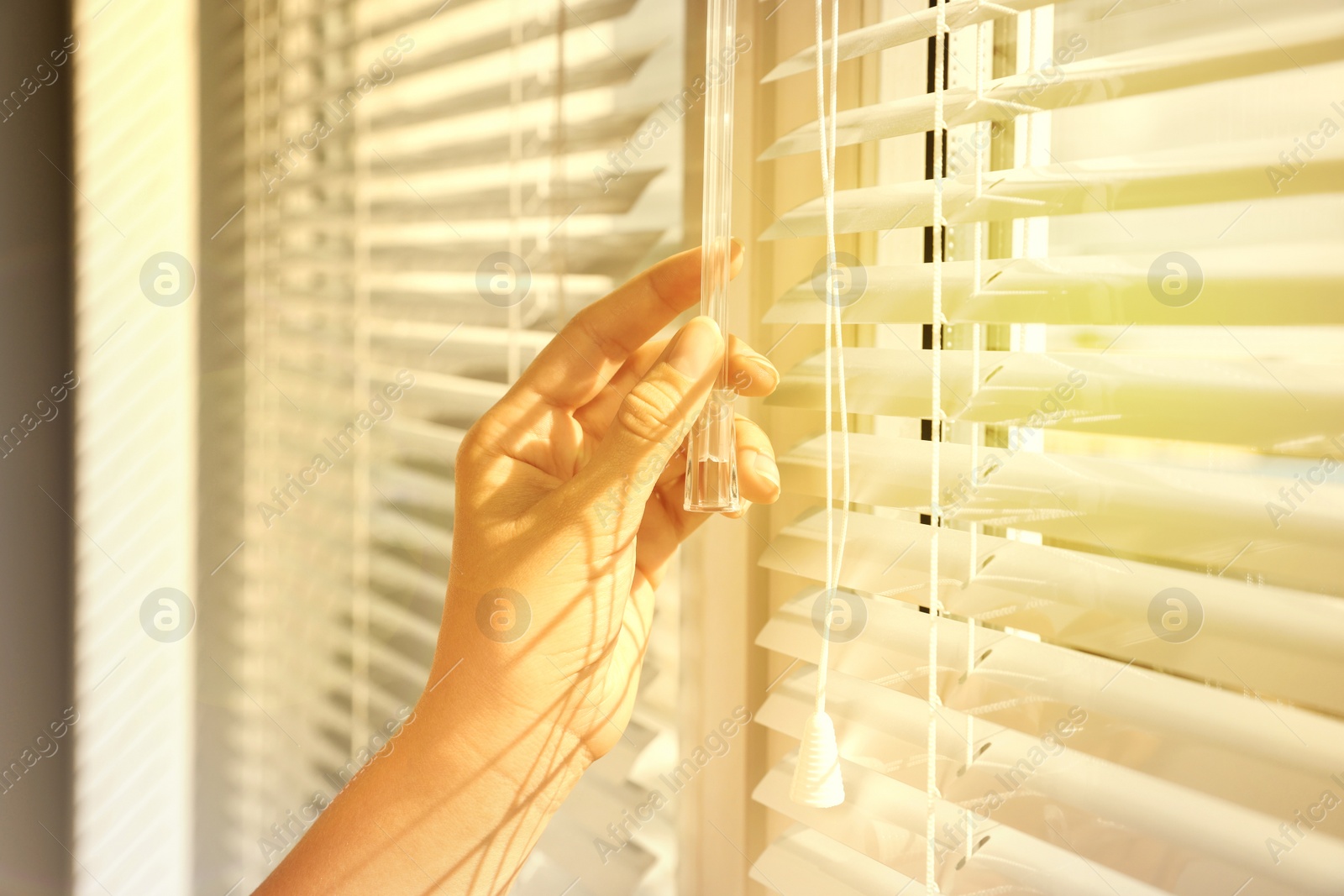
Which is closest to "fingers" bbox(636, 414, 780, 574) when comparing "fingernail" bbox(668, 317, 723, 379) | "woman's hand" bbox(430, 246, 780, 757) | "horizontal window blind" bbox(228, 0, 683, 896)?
"woman's hand" bbox(430, 246, 780, 757)

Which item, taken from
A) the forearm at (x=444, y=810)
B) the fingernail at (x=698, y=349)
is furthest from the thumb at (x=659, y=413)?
the forearm at (x=444, y=810)

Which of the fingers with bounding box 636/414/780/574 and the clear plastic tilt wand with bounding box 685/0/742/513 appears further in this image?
the fingers with bounding box 636/414/780/574

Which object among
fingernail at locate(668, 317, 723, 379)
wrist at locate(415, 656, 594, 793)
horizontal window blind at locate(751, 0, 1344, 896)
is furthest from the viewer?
wrist at locate(415, 656, 594, 793)

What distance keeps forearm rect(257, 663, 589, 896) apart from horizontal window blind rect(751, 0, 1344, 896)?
0.23 meters

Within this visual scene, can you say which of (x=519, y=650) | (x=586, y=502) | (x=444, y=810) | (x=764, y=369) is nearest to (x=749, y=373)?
(x=764, y=369)

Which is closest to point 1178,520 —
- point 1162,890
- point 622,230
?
point 1162,890

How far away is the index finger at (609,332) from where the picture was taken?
66cm

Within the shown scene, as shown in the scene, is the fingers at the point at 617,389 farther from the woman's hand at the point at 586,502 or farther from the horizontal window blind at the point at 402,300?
the horizontal window blind at the point at 402,300

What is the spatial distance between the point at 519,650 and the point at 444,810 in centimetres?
15

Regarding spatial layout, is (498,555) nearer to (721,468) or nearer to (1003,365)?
(721,468)

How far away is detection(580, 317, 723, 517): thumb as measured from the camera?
513mm

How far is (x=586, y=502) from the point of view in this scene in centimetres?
57

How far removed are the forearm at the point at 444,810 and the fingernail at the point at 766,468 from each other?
10.0 inches

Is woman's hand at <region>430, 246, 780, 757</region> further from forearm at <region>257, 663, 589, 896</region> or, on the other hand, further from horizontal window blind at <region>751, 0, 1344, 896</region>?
horizontal window blind at <region>751, 0, 1344, 896</region>
